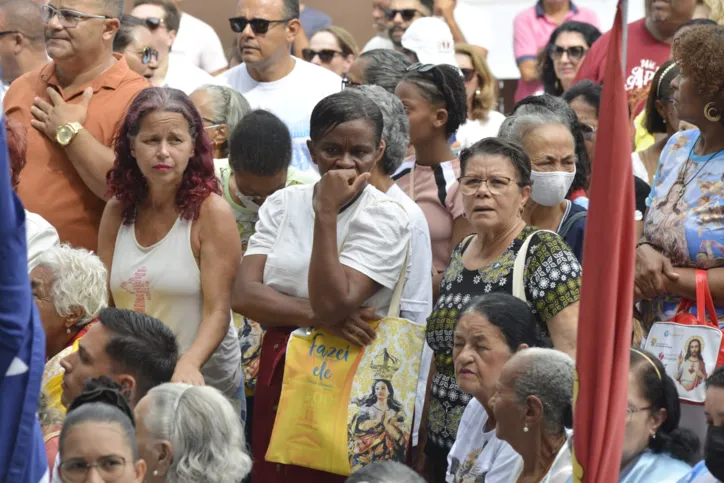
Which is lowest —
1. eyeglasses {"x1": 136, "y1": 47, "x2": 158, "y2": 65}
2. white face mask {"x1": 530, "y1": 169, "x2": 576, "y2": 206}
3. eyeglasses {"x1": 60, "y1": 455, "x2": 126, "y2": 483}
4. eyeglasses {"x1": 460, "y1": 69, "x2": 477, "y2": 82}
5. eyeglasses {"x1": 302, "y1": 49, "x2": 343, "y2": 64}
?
eyeglasses {"x1": 60, "y1": 455, "x2": 126, "y2": 483}

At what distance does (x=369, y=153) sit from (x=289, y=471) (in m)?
1.16

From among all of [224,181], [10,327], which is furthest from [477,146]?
[10,327]

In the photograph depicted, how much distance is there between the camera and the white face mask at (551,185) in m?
5.27

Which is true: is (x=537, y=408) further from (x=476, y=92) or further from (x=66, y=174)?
(x=476, y=92)

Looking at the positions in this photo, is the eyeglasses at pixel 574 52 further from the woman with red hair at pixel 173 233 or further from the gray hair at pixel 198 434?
the gray hair at pixel 198 434

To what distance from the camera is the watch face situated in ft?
18.0

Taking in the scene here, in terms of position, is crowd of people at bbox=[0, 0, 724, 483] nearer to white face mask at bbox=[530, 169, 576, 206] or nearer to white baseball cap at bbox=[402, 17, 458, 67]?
white face mask at bbox=[530, 169, 576, 206]

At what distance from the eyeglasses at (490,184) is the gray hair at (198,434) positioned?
1263 millimetres

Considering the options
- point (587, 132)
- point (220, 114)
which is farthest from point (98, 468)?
point (587, 132)

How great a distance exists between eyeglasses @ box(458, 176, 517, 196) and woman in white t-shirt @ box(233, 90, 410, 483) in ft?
0.84

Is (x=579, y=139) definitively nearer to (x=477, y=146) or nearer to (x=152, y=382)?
(x=477, y=146)

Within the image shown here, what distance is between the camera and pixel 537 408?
12.9ft

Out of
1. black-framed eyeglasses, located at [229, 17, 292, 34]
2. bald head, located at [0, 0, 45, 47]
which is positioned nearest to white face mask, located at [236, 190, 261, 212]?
black-framed eyeglasses, located at [229, 17, 292, 34]

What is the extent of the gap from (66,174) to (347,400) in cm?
184
